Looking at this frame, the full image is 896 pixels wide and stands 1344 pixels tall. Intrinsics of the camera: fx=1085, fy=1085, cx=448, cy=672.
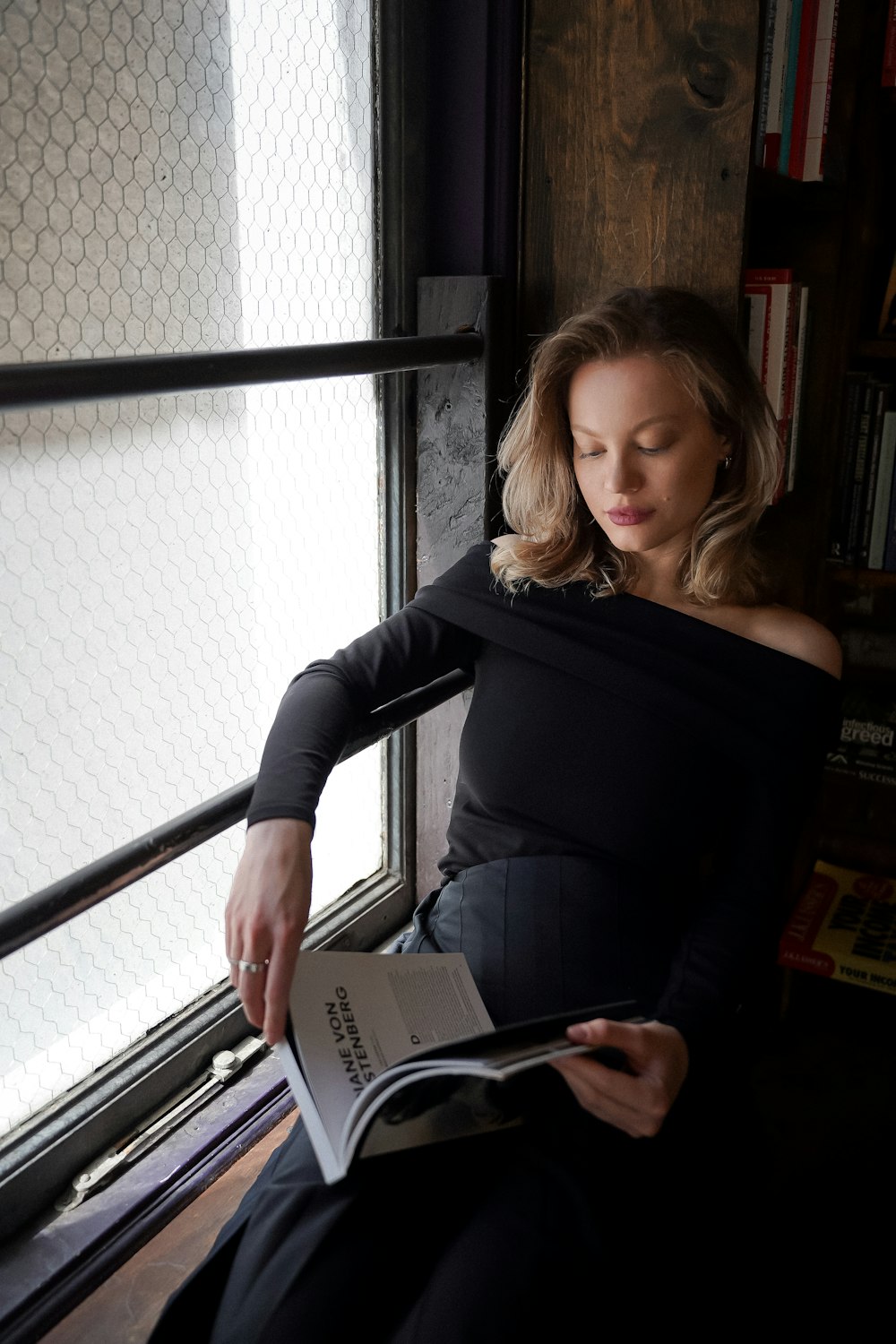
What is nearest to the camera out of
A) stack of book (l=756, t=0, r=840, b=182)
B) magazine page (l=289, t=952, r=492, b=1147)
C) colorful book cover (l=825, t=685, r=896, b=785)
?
magazine page (l=289, t=952, r=492, b=1147)

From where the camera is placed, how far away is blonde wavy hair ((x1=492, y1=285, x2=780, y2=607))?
122cm

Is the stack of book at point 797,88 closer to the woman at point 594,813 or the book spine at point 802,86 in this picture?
the book spine at point 802,86

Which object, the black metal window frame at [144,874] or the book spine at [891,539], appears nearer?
the black metal window frame at [144,874]

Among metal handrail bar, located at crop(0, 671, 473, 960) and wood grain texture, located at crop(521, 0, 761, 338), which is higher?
wood grain texture, located at crop(521, 0, 761, 338)

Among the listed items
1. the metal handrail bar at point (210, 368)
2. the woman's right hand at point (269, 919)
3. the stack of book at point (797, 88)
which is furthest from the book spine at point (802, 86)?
the woman's right hand at point (269, 919)

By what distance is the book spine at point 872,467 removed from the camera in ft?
5.82

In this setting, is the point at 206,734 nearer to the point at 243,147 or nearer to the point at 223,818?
the point at 223,818

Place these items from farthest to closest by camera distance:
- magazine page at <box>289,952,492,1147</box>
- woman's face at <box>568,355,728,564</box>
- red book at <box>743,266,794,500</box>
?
red book at <box>743,266,794,500</box> < woman's face at <box>568,355,728,564</box> < magazine page at <box>289,952,492,1147</box>

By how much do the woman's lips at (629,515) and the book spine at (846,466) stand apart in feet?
2.43

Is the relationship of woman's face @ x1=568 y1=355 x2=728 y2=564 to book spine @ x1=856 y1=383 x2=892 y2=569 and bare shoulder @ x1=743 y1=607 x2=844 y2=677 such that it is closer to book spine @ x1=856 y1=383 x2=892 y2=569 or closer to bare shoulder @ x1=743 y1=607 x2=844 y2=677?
bare shoulder @ x1=743 y1=607 x2=844 y2=677

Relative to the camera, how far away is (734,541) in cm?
127

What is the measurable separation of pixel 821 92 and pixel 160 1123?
5.47 feet

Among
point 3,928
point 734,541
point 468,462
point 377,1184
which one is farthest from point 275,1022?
point 468,462

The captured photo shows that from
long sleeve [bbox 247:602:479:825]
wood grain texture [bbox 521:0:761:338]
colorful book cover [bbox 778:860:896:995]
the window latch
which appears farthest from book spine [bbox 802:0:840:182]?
the window latch
